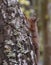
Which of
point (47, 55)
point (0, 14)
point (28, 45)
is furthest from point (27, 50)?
point (47, 55)

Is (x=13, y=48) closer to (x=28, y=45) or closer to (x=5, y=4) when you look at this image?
(x=28, y=45)

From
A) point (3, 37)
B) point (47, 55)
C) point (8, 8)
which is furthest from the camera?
point (47, 55)

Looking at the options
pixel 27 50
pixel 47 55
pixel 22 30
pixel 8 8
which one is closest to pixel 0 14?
pixel 8 8

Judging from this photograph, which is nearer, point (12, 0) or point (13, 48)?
point (13, 48)

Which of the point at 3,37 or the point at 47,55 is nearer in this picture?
the point at 3,37

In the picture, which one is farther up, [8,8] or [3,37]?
[8,8]

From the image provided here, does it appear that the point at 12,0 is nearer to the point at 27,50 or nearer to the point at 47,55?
the point at 27,50

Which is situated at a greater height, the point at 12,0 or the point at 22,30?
the point at 12,0

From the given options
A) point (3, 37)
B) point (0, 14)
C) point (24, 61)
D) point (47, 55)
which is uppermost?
point (0, 14)

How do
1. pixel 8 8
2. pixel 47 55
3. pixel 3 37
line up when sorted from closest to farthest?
pixel 3 37, pixel 8 8, pixel 47 55
